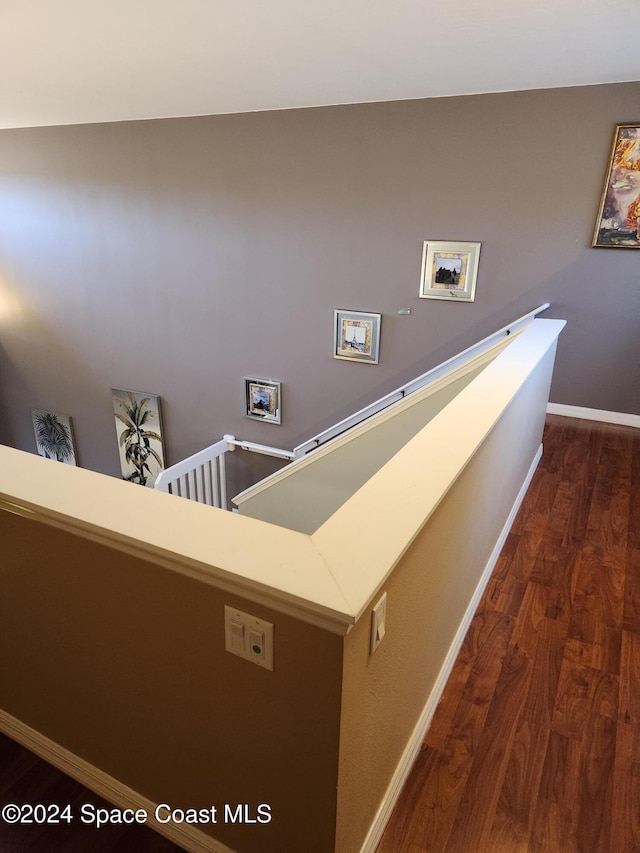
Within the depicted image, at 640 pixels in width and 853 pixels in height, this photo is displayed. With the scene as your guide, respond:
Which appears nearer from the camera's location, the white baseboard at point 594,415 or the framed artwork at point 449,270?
the white baseboard at point 594,415

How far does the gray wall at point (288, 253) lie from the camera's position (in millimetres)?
4020

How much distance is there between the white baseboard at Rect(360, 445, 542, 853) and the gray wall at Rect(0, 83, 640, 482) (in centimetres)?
253

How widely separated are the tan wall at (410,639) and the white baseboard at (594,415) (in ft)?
7.90

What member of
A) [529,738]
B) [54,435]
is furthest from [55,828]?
[54,435]

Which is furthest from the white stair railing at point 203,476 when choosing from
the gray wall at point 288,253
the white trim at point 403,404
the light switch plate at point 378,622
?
the light switch plate at point 378,622

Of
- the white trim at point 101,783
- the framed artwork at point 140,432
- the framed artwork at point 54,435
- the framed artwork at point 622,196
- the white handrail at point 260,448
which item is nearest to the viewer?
the white trim at point 101,783

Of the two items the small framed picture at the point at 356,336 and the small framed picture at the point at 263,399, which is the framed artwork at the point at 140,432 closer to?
the small framed picture at the point at 263,399

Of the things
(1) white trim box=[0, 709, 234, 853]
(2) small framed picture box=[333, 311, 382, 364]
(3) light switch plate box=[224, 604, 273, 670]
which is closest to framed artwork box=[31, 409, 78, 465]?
(2) small framed picture box=[333, 311, 382, 364]

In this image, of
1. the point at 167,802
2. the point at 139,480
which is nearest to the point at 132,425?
the point at 139,480

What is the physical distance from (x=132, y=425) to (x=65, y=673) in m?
5.42

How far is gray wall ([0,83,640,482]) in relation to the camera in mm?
4020

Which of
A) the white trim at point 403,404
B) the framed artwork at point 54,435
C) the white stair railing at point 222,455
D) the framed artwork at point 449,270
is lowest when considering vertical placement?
the framed artwork at point 54,435

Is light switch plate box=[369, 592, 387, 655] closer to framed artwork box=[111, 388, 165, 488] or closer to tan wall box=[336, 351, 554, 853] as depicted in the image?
tan wall box=[336, 351, 554, 853]

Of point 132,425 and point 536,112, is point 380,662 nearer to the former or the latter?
point 536,112
